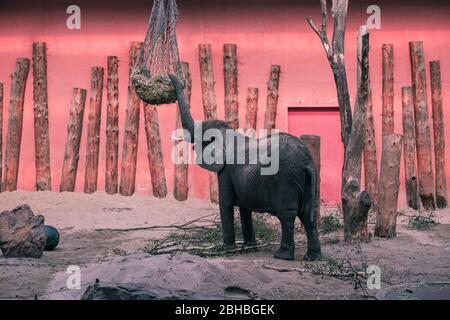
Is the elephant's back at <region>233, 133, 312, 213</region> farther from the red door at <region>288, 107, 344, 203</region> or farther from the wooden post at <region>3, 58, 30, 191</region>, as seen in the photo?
the wooden post at <region>3, 58, 30, 191</region>

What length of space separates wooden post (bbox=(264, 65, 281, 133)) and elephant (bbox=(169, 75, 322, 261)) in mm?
4308

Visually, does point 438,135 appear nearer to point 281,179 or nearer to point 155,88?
point 281,179

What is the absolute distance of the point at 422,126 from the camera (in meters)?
13.0

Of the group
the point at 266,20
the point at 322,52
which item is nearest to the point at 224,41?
the point at 266,20

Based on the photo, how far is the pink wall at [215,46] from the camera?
1350 centimetres

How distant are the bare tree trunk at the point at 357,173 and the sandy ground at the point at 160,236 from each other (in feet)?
0.92

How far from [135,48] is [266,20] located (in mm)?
2540

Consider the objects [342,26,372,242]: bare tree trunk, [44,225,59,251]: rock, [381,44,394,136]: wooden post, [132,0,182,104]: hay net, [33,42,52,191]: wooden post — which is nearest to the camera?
[132,0,182,104]: hay net

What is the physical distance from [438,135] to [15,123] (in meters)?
7.87

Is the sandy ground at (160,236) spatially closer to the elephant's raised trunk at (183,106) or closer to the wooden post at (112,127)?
the wooden post at (112,127)

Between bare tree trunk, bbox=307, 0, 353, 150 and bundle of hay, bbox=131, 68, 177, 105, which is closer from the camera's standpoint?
bundle of hay, bbox=131, 68, 177, 105

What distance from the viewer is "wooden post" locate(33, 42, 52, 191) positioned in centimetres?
1344

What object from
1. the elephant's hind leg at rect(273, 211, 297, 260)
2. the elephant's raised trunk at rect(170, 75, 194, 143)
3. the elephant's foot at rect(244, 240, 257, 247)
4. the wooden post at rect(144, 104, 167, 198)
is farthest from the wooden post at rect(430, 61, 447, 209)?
the elephant's raised trunk at rect(170, 75, 194, 143)

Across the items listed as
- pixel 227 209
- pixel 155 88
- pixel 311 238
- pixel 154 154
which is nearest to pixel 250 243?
pixel 227 209
